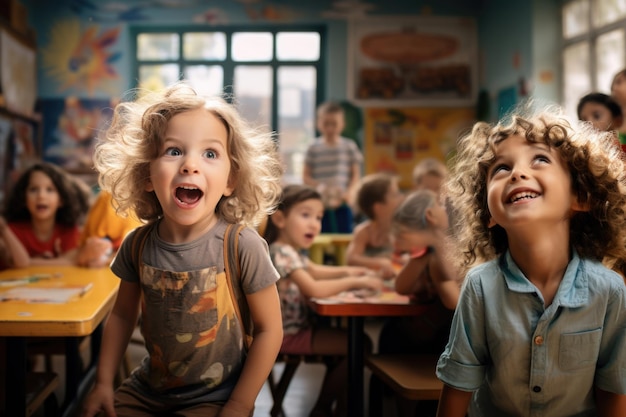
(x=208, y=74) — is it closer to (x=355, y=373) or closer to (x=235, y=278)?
(x=355, y=373)

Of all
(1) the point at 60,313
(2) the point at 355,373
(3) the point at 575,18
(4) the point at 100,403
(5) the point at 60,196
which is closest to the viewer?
(4) the point at 100,403

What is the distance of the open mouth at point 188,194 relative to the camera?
142 cm

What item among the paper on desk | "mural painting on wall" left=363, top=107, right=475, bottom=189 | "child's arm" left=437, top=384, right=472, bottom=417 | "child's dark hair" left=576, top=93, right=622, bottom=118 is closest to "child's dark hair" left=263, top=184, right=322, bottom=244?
the paper on desk

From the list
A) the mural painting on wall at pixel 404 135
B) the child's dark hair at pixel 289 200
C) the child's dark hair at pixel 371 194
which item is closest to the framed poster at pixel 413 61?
the mural painting on wall at pixel 404 135

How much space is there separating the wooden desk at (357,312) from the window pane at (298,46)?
600 centimetres

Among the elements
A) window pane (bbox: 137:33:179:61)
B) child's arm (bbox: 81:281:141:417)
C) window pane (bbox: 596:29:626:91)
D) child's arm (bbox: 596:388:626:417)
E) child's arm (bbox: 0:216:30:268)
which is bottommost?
child's arm (bbox: 596:388:626:417)

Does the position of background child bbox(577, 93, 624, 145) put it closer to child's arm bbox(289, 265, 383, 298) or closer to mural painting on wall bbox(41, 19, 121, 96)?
child's arm bbox(289, 265, 383, 298)

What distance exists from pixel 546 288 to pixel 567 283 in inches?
1.8

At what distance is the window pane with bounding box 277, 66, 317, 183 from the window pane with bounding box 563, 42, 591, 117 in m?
3.00

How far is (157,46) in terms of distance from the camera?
7695 millimetres

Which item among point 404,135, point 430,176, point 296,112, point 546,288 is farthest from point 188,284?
point 296,112

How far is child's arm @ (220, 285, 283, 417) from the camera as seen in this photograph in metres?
A: 1.40

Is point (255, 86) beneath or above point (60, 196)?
above

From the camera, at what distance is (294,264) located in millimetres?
2283
